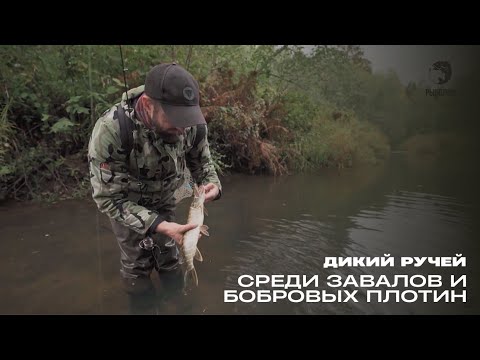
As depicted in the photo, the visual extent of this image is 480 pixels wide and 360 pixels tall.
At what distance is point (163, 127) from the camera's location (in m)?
2.79

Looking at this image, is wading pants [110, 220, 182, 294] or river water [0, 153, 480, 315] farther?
river water [0, 153, 480, 315]

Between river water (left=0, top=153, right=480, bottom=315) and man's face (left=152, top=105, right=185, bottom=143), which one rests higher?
man's face (left=152, top=105, right=185, bottom=143)

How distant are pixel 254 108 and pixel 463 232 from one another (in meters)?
5.92

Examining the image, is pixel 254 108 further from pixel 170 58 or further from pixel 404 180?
pixel 404 180

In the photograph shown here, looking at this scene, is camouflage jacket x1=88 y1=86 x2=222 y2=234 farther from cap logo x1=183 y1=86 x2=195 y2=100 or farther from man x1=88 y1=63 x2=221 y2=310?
cap logo x1=183 y1=86 x2=195 y2=100

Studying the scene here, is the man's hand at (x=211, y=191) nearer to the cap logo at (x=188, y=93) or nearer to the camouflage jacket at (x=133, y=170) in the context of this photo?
the camouflage jacket at (x=133, y=170)

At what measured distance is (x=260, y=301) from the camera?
3564mm

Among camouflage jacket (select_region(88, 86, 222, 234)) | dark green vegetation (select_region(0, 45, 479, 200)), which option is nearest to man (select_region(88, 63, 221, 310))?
camouflage jacket (select_region(88, 86, 222, 234))

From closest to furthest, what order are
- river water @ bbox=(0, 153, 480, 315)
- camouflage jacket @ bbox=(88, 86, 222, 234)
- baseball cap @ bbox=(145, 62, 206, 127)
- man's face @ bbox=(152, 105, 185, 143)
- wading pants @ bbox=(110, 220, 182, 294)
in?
baseball cap @ bbox=(145, 62, 206, 127) → man's face @ bbox=(152, 105, 185, 143) → camouflage jacket @ bbox=(88, 86, 222, 234) → wading pants @ bbox=(110, 220, 182, 294) → river water @ bbox=(0, 153, 480, 315)

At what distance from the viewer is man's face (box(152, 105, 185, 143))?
269 centimetres

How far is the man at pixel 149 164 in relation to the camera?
102 inches

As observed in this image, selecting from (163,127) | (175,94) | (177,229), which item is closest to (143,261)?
(177,229)

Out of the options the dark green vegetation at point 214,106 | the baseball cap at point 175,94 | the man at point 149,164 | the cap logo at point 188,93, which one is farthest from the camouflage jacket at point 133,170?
the dark green vegetation at point 214,106

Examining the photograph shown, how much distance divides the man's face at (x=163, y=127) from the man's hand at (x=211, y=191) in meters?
0.60
